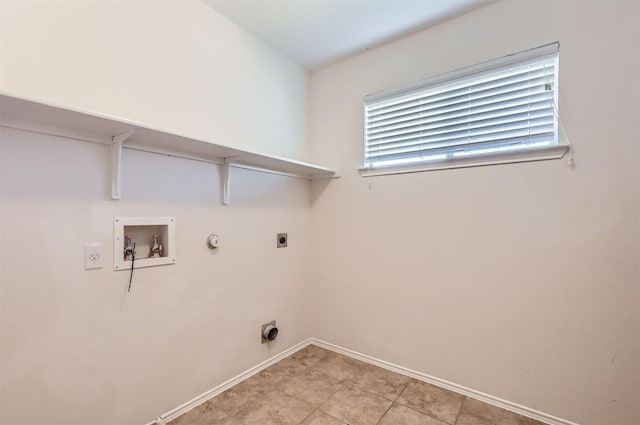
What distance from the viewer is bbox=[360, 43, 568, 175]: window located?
1693mm

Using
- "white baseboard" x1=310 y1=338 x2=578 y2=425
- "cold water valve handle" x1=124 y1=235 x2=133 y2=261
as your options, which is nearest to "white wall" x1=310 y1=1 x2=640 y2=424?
"white baseboard" x1=310 y1=338 x2=578 y2=425

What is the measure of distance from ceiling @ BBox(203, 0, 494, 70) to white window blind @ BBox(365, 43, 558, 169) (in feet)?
1.31

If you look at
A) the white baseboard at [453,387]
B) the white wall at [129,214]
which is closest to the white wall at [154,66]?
the white wall at [129,214]

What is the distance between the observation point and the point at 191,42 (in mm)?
1818

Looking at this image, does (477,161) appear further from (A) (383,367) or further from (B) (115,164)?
(B) (115,164)

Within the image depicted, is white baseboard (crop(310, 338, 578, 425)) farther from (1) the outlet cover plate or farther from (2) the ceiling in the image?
(2) the ceiling

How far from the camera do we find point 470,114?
6.31 ft

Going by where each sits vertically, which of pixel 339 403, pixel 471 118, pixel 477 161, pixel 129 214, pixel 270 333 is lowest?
pixel 339 403

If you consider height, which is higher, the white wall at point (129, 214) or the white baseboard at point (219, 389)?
the white wall at point (129, 214)

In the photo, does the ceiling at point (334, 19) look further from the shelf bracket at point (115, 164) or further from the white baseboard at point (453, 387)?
the white baseboard at point (453, 387)

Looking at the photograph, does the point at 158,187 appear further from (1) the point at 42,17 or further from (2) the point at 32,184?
(1) the point at 42,17

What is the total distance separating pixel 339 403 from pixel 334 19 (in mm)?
2481

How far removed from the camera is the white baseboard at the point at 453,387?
1.66 metres

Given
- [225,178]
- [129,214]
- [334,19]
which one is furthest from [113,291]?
[334,19]
